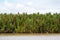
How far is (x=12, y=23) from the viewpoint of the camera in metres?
16.2

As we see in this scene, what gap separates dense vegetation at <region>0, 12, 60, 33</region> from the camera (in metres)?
16.0

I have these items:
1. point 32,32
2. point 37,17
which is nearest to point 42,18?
point 37,17

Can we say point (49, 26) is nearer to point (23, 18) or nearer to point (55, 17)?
point (55, 17)

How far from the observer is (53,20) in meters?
16.3

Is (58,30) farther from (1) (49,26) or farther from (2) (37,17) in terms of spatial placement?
(2) (37,17)

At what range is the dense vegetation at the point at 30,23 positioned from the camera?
15961mm

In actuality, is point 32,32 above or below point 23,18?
below

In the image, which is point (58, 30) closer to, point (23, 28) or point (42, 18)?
point (42, 18)

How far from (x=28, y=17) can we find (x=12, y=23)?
140 centimetres

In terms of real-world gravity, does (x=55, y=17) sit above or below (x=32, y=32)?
above

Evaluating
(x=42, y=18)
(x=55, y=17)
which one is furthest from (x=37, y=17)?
(x=55, y=17)

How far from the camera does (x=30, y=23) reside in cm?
1614

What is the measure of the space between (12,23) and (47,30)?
9.01ft

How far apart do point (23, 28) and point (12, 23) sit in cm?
97
